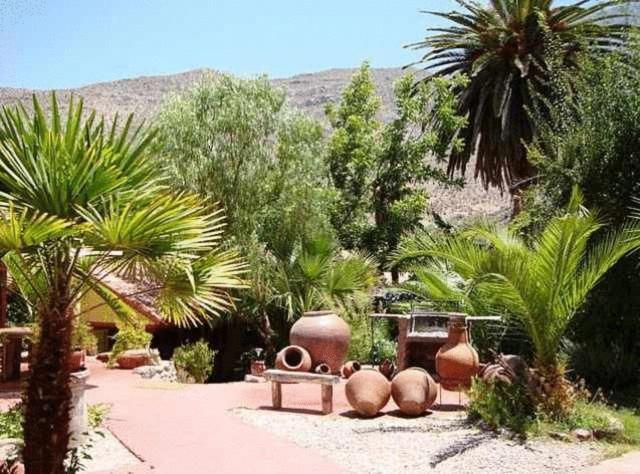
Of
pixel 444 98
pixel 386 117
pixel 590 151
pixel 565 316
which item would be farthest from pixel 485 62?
pixel 386 117

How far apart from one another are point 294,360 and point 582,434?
214 inches

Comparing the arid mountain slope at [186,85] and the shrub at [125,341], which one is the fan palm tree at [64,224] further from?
the arid mountain slope at [186,85]

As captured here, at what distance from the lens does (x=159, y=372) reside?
13547mm

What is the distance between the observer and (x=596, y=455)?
7.51m

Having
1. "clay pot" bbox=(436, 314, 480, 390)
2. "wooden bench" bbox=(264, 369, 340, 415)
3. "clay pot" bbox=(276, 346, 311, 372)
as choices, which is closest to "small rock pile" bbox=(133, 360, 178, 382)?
"clay pot" bbox=(276, 346, 311, 372)

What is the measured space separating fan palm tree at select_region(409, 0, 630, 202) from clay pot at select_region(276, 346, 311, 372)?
7.92m

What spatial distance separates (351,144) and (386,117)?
83.0 feet

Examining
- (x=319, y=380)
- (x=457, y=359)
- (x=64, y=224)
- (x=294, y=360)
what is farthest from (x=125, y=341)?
(x=64, y=224)

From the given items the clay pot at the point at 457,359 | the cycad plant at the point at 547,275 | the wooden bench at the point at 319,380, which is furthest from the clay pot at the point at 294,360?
the cycad plant at the point at 547,275

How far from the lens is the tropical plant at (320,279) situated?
50.4 ft

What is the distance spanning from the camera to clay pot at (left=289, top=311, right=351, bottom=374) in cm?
1238

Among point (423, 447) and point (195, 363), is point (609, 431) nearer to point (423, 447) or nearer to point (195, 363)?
point (423, 447)

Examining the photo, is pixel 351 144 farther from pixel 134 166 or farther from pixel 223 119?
pixel 134 166

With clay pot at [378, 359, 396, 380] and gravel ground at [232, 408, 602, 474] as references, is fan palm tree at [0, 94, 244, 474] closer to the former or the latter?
gravel ground at [232, 408, 602, 474]
